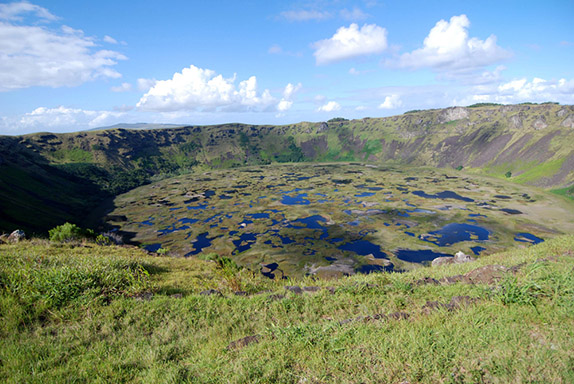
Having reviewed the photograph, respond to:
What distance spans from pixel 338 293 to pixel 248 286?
4.99 m

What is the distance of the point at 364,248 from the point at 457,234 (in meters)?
31.2

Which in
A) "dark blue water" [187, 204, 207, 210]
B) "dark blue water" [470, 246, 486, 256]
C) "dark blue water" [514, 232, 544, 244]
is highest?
"dark blue water" [187, 204, 207, 210]

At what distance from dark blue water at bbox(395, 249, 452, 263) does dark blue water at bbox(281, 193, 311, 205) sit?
56530mm

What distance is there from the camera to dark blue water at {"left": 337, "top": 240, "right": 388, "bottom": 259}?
67.0 metres

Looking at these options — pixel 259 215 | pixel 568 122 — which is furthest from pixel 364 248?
pixel 568 122

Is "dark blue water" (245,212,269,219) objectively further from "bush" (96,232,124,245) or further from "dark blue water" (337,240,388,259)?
"bush" (96,232,124,245)

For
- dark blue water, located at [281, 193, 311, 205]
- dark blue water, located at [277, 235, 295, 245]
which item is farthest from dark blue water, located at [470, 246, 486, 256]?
dark blue water, located at [281, 193, 311, 205]

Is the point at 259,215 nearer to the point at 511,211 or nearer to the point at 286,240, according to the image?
the point at 286,240

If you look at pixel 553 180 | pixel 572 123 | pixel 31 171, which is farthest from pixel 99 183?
pixel 572 123

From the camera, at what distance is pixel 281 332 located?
8320mm

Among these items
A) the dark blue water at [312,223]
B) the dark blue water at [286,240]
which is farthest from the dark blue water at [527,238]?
the dark blue water at [286,240]

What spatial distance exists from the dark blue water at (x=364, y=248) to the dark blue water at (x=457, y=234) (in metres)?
16.4

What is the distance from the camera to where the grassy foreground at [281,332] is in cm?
612

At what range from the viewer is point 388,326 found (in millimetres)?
8148
